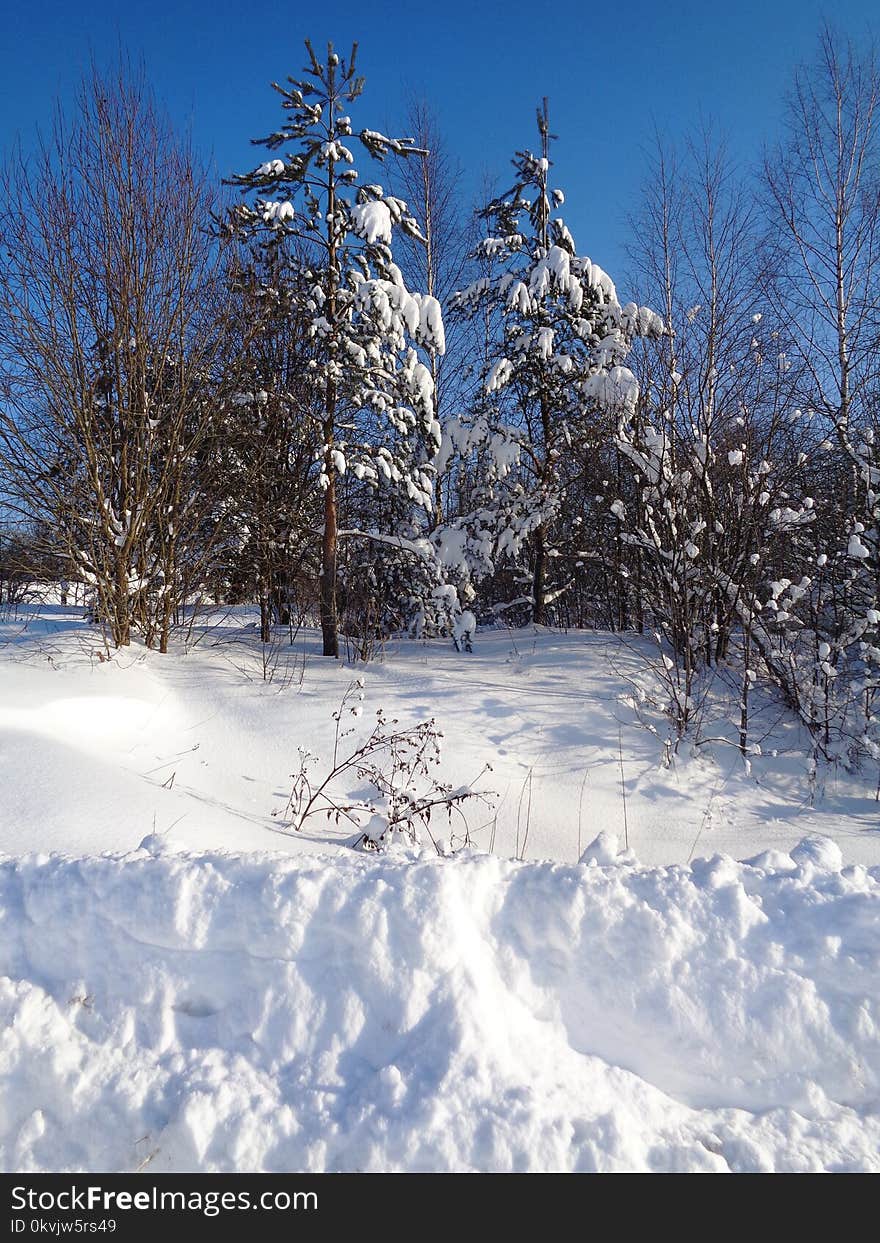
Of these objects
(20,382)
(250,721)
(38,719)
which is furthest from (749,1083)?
(20,382)

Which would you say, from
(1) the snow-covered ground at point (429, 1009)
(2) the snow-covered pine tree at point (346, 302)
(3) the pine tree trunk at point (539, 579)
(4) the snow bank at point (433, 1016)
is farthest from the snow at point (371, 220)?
(4) the snow bank at point (433, 1016)

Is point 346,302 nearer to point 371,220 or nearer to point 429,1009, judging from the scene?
point 371,220

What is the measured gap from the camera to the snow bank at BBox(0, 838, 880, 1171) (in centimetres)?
217

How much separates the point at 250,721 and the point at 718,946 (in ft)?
14.9

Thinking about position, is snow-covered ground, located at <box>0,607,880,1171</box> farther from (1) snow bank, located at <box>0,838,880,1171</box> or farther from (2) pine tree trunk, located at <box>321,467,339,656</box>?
(2) pine tree trunk, located at <box>321,467,339,656</box>

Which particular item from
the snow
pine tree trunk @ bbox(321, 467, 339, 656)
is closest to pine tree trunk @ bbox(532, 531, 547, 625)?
pine tree trunk @ bbox(321, 467, 339, 656)

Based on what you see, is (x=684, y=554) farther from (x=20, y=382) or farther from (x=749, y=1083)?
(x=20, y=382)

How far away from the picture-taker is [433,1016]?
2.46 meters

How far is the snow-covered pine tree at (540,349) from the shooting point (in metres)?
9.45

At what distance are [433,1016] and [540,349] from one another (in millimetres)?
8940

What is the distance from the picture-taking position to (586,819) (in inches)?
211

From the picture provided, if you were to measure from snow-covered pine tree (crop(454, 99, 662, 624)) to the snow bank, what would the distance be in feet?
23.3

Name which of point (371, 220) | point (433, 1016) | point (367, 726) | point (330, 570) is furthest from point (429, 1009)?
point (371, 220)

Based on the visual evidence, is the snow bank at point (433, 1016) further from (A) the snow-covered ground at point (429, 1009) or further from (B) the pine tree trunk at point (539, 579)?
(B) the pine tree trunk at point (539, 579)
